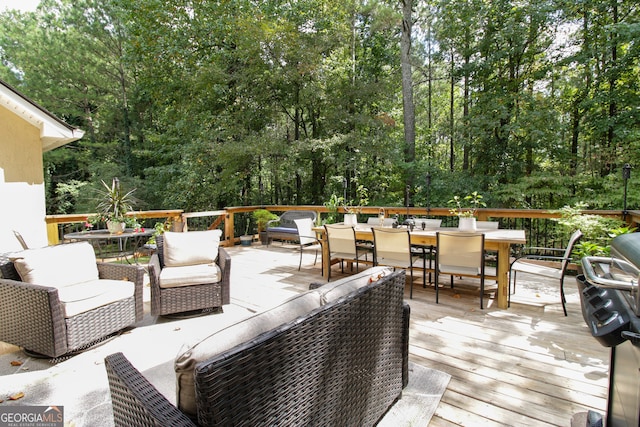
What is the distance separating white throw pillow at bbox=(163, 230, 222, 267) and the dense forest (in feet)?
10.6

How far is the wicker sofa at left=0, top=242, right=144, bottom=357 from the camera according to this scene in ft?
7.56

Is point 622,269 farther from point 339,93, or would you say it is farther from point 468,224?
point 339,93

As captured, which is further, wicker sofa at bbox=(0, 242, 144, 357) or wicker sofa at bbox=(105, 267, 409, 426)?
wicker sofa at bbox=(0, 242, 144, 357)

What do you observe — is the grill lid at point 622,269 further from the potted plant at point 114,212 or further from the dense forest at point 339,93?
the potted plant at point 114,212

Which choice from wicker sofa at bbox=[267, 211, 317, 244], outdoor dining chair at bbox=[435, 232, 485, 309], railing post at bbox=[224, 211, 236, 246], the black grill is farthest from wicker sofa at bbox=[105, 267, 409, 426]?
railing post at bbox=[224, 211, 236, 246]

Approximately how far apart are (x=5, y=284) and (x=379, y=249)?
11.2 ft

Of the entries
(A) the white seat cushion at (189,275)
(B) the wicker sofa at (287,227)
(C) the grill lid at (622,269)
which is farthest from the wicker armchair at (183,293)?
(B) the wicker sofa at (287,227)

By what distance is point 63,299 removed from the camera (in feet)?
8.02

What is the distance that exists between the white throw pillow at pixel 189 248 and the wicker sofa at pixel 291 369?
2.15 m

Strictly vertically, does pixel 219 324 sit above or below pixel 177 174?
below

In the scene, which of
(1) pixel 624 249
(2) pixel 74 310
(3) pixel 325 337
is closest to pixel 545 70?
(1) pixel 624 249

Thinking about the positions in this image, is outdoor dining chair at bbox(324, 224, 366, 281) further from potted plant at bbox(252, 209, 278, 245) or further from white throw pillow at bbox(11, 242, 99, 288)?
potted plant at bbox(252, 209, 278, 245)

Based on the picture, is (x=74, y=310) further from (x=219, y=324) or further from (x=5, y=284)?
(x=219, y=324)

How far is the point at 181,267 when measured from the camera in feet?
11.0
